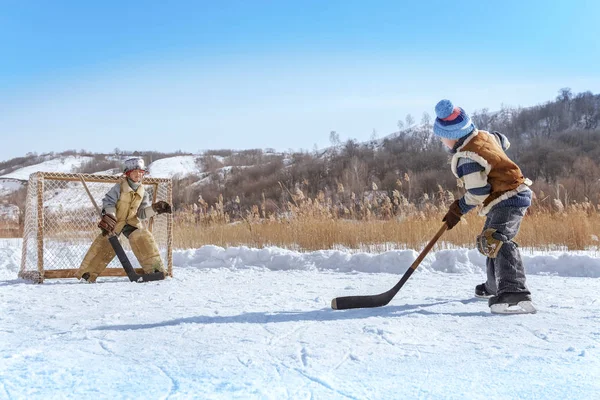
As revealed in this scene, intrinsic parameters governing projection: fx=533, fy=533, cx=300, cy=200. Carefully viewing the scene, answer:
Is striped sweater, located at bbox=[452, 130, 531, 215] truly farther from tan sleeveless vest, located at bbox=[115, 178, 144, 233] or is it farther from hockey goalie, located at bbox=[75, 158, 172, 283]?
tan sleeveless vest, located at bbox=[115, 178, 144, 233]

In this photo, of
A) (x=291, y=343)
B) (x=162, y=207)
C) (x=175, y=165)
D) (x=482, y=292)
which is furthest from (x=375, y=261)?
(x=175, y=165)

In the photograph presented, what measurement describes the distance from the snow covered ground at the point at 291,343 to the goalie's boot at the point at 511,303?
0.29ft

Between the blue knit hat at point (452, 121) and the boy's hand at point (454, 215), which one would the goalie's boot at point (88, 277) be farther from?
the blue knit hat at point (452, 121)

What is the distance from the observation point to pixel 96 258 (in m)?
4.99

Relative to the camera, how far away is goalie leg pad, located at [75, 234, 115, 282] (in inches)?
195

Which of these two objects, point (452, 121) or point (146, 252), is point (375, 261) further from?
point (452, 121)

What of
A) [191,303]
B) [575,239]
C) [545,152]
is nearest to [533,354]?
[191,303]

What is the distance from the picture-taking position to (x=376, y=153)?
47.8 metres

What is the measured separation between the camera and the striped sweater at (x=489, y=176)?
3.07 metres

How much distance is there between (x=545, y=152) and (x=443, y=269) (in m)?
42.0

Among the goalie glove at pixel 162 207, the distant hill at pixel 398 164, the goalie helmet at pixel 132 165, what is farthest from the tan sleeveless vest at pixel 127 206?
the distant hill at pixel 398 164

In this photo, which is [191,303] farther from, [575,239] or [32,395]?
[575,239]

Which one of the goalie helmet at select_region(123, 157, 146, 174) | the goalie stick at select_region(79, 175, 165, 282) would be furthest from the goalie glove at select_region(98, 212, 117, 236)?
the goalie helmet at select_region(123, 157, 146, 174)

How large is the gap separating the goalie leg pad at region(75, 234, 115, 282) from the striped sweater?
11.1 ft
